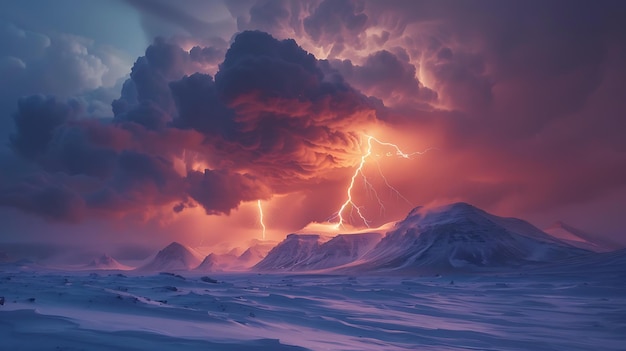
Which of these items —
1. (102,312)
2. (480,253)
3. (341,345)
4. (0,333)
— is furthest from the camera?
(480,253)

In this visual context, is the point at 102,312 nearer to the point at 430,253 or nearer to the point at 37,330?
the point at 37,330

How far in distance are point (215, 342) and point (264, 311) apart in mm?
10581

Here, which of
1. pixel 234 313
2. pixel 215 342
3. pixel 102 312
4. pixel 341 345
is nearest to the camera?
pixel 215 342

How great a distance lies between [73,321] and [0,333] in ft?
7.70

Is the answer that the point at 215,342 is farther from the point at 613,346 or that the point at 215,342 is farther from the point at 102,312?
the point at 613,346

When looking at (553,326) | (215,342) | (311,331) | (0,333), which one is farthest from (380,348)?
(553,326)

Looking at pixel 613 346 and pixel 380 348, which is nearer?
pixel 380 348

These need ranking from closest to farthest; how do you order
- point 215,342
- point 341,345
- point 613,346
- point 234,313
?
point 215,342 < point 341,345 < point 613,346 < point 234,313

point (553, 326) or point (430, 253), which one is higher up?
point (430, 253)

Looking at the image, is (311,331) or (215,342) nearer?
(215,342)

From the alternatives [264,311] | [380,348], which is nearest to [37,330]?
[380,348]

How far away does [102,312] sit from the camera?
18562 millimetres

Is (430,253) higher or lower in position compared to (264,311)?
higher

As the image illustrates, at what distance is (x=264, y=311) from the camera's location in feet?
79.1
